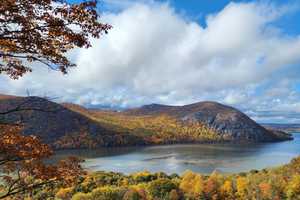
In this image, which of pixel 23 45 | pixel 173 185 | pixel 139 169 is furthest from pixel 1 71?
pixel 139 169

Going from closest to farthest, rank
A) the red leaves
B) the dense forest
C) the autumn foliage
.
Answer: the red leaves < the dense forest < the autumn foliage

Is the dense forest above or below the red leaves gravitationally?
below

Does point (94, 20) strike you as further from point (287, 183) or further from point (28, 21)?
point (287, 183)

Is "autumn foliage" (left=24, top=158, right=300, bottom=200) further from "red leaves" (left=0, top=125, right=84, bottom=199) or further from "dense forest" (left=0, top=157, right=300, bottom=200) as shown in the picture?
"red leaves" (left=0, top=125, right=84, bottom=199)

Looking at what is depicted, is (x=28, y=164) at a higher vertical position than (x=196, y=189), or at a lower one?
higher

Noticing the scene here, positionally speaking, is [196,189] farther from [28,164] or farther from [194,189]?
[28,164]

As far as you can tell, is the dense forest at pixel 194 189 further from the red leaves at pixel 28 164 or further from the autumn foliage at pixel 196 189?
the red leaves at pixel 28 164

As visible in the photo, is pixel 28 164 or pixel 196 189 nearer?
pixel 28 164

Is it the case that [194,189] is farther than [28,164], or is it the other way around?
[194,189]

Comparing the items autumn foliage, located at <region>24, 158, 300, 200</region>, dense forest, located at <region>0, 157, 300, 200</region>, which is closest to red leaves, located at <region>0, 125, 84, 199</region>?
dense forest, located at <region>0, 157, 300, 200</region>

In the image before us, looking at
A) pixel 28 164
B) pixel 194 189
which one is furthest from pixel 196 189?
pixel 28 164

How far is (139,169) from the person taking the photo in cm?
12738

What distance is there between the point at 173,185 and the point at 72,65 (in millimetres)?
72960

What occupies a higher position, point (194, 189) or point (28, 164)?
point (28, 164)
